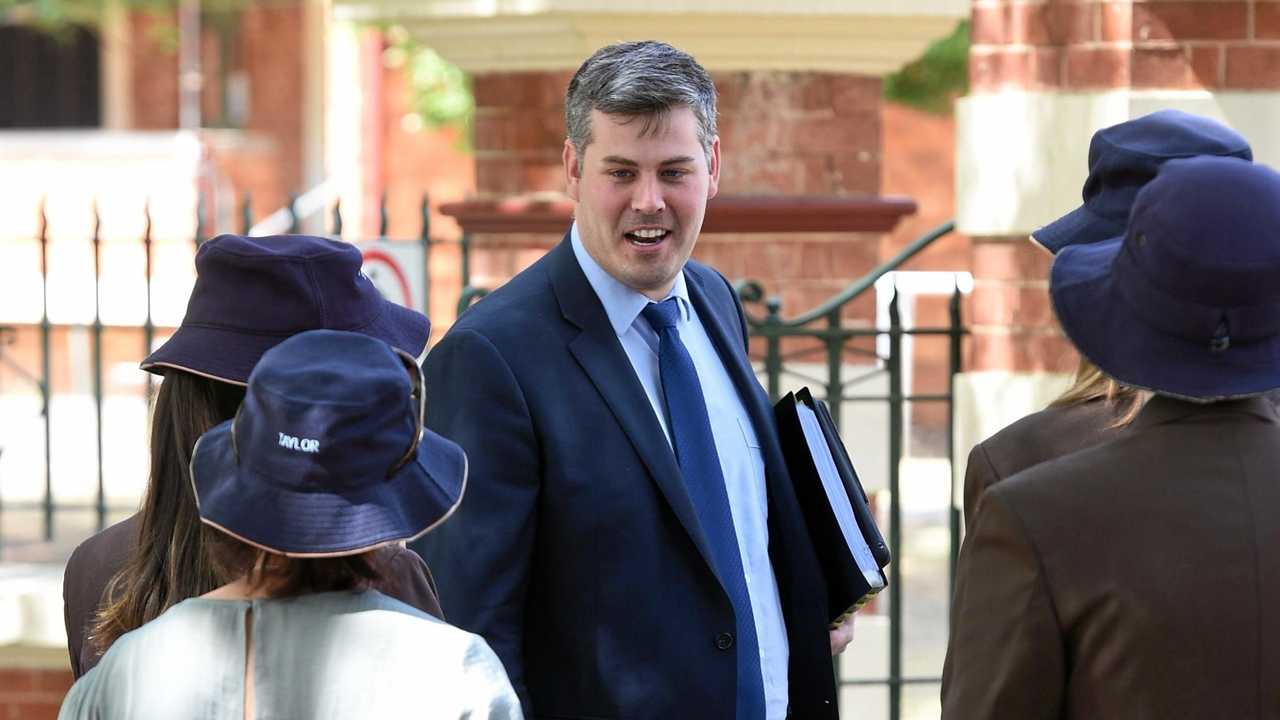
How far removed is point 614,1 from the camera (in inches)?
225

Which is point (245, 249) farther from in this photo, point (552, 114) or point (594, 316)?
point (552, 114)

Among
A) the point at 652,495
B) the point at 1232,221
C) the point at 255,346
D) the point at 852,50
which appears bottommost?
the point at 652,495

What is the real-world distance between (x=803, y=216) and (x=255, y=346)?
3522mm

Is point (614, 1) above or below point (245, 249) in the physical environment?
above

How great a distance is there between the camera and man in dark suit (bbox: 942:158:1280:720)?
2031 millimetres

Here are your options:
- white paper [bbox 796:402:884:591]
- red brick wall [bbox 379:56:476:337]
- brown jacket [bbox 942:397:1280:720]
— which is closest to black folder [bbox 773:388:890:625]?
white paper [bbox 796:402:884:591]

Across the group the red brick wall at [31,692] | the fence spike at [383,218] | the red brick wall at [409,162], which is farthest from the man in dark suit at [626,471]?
the red brick wall at [409,162]

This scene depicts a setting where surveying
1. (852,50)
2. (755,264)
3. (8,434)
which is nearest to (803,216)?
(755,264)

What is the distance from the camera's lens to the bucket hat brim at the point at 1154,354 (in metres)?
2.08

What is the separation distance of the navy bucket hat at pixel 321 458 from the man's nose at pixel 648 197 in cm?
78

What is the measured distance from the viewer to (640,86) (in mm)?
2777

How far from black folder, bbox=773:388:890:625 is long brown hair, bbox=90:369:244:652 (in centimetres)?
94

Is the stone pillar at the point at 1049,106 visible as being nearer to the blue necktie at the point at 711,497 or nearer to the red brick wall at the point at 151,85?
the blue necktie at the point at 711,497

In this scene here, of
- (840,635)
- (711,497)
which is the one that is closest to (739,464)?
(711,497)
